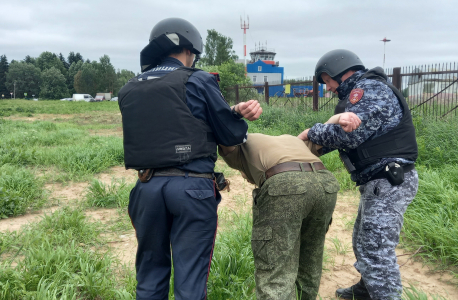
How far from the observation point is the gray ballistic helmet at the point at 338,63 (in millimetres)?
2693

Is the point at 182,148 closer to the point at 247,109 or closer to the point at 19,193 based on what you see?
the point at 247,109

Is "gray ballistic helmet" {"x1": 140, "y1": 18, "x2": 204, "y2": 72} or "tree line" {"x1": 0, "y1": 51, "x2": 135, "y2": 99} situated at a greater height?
"tree line" {"x1": 0, "y1": 51, "x2": 135, "y2": 99}

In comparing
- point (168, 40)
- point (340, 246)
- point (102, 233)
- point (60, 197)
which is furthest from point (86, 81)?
point (168, 40)

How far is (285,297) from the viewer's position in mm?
2006

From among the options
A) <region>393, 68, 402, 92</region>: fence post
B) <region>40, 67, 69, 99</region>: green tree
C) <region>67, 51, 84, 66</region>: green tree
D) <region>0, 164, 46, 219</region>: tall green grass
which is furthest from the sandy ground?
<region>67, 51, 84, 66</region>: green tree

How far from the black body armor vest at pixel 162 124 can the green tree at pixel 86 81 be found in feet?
234

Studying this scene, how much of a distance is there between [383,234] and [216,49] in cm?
4021

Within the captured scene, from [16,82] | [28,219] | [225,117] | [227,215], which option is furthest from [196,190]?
[16,82]

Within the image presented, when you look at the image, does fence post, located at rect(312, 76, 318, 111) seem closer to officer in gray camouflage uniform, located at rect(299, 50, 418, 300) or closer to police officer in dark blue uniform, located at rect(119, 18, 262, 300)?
officer in gray camouflage uniform, located at rect(299, 50, 418, 300)

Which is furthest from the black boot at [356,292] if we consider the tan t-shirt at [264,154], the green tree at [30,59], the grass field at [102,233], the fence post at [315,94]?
the green tree at [30,59]

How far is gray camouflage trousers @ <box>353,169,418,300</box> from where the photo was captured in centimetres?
227

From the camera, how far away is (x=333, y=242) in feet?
12.0

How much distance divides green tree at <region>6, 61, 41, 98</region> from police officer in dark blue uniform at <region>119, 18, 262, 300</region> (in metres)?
80.2

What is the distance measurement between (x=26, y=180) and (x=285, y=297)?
442cm
